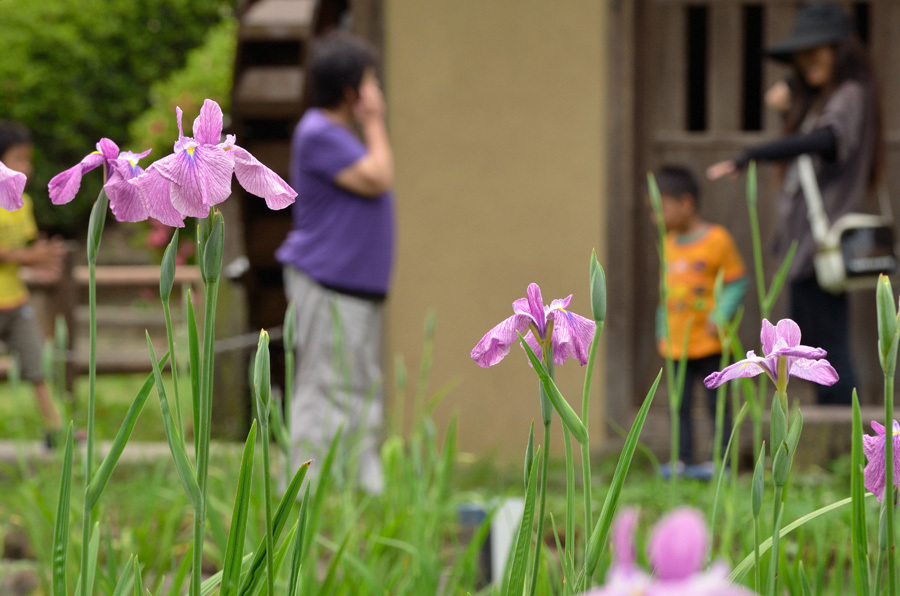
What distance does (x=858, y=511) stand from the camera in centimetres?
67

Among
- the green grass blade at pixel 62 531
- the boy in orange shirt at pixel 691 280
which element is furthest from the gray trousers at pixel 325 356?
the green grass blade at pixel 62 531

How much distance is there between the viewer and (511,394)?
12.0 ft

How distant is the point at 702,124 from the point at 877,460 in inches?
141

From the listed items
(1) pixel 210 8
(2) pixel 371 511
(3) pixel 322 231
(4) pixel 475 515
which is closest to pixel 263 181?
(4) pixel 475 515

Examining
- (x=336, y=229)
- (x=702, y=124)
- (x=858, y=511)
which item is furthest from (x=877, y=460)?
(x=702, y=124)

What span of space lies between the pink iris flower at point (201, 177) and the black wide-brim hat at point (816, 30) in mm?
2680

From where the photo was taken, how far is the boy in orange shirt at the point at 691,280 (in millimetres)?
3270

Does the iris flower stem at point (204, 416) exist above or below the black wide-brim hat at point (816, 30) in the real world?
below

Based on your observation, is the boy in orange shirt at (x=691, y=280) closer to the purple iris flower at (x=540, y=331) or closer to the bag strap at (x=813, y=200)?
the bag strap at (x=813, y=200)

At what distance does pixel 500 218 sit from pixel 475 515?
6.16 feet

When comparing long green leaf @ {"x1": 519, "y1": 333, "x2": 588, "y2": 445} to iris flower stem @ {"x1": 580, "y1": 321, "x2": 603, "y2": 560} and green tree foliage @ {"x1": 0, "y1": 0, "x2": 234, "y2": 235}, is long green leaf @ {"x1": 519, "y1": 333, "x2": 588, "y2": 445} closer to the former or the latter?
iris flower stem @ {"x1": 580, "y1": 321, "x2": 603, "y2": 560}

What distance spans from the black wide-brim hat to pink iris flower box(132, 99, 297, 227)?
8.79 ft

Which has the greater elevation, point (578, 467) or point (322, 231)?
point (322, 231)

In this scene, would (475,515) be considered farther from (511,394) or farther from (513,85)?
(513,85)
